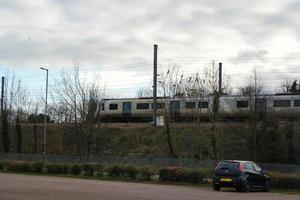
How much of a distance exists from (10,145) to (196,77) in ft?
101

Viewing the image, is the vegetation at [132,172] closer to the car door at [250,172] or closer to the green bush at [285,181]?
the green bush at [285,181]

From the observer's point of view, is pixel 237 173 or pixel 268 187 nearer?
pixel 237 173

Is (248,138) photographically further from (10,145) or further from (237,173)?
(10,145)

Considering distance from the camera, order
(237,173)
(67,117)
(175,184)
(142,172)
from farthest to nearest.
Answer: (67,117) < (142,172) < (175,184) < (237,173)

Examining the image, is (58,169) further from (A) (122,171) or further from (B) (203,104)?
(B) (203,104)

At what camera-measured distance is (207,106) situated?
58594 millimetres

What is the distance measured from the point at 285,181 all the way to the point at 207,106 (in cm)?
2665

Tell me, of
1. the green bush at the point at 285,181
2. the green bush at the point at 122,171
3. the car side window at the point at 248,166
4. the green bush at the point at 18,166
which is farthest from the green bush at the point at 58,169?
the car side window at the point at 248,166

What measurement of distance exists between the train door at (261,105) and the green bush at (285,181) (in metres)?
21.6

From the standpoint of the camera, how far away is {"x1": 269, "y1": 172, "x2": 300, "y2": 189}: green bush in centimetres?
3206

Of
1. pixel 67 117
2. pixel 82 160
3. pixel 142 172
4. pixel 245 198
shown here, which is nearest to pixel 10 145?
pixel 67 117

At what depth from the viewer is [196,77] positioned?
5847cm

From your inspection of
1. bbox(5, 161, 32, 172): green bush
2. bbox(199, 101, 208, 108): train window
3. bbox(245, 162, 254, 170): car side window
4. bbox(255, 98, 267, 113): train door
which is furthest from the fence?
bbox(199, 101, 208, 108): train window

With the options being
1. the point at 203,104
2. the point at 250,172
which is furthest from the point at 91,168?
the point at 203,104
